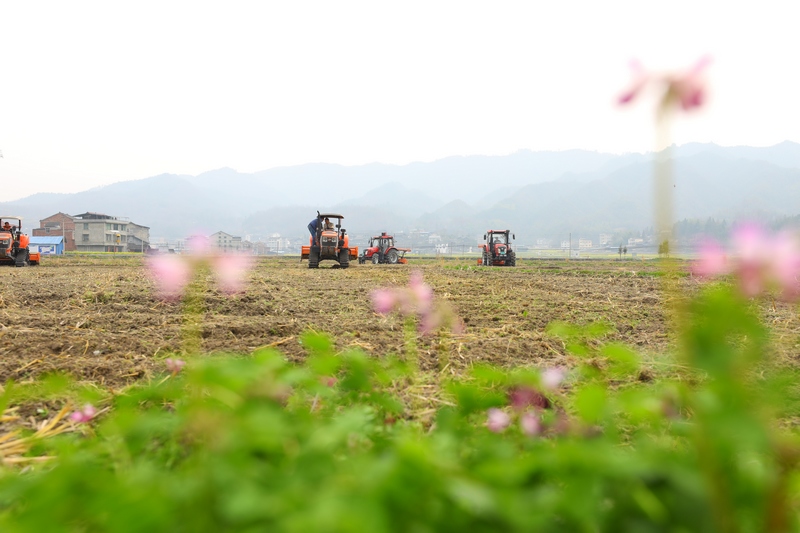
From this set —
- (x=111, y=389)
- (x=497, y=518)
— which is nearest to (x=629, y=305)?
(x=111, y=389)

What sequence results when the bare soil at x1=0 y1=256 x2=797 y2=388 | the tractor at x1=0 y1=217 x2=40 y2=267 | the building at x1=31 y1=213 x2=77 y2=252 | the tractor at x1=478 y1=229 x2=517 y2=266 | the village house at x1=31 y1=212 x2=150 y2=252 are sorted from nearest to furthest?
the bare soil at x1=0 y1=256 x2=797 y2=388 → the tractor at x1=0 y1=217 x2=40 y2=267 → the tractor at x1=478 y1=229 x2=517 y2=266 → the village house at x1=31 y1=212 x2=150 y2=252 → the building at x1=31 y1=213 x2=77 y2=252

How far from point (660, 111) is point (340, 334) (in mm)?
3865

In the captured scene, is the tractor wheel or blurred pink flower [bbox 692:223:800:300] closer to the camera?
blurred pink flower [bbox 692:223:800:300]

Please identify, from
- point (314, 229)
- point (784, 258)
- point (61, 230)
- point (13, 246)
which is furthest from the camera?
point (61, 230)

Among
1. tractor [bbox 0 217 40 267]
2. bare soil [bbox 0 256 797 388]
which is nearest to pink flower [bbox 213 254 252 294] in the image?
bare soil [bbox 0 256 797 388]

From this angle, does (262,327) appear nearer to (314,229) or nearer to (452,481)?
(452,481)

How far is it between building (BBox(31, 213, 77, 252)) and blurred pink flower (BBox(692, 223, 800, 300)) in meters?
92.7

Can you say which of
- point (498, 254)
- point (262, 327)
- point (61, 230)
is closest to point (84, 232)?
point (61, 230)

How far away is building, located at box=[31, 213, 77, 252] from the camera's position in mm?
77125

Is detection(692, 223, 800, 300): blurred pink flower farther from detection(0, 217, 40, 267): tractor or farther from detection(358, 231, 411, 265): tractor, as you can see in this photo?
detection(358, 231, 411, 265): tractor

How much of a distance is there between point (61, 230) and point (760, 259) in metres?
94.4

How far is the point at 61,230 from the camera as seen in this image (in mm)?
77312

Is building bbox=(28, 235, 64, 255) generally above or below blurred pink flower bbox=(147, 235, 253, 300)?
above

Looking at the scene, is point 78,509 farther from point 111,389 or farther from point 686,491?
point 111,389
